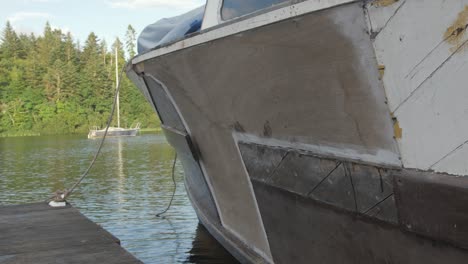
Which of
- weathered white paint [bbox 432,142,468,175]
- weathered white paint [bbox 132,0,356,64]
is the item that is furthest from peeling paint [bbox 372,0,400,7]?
weathered white paint [bbox 432,142,468,175]

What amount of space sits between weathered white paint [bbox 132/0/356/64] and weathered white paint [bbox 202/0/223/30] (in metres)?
0.50

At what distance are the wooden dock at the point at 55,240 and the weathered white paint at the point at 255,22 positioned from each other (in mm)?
1784

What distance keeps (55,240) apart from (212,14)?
2622 mm

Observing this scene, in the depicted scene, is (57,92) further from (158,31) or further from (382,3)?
(382,3)

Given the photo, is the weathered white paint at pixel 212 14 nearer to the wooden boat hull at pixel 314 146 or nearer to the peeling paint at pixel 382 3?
the wooden boat hull at pixel 314 146

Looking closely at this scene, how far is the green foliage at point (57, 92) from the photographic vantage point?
6869 centimetres

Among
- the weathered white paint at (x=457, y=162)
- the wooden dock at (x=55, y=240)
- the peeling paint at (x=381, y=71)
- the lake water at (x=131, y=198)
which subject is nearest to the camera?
the weathered white paint at (x=457, y=162)

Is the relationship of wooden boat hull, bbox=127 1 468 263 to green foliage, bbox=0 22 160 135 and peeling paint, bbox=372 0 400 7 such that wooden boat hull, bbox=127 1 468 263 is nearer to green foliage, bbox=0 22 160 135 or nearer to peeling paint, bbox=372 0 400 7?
peeling paint, bbox=372 0 400 7

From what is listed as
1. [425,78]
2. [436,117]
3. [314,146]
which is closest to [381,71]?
[425,78]

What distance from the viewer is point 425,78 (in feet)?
8.41

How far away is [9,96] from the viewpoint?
70.3m

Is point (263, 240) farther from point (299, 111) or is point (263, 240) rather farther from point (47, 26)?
point (47, 26)

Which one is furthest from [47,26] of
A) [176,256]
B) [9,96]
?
[176,256]

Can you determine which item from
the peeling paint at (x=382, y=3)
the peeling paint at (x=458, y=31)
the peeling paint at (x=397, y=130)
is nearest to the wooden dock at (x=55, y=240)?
the peeling paint at (x=397, y=130)
